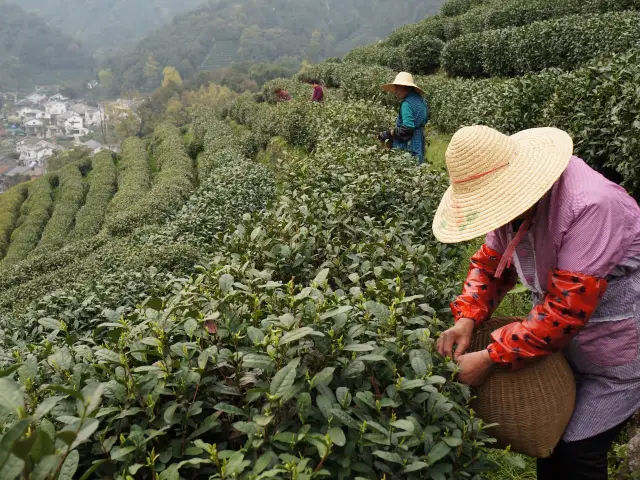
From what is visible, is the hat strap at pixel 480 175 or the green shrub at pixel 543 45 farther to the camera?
the green shrub at pixel 543 45

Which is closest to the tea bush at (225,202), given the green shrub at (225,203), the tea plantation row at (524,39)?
the green shrub at (225,203)

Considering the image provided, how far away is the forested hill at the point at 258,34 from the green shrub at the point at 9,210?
76408 mm

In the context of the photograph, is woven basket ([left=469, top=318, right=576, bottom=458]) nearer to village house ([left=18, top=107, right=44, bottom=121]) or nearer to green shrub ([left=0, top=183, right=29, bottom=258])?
green shrub ([left=0, top=183, right=29, bottom=258])

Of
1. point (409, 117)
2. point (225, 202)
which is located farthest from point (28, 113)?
point (409, 117)

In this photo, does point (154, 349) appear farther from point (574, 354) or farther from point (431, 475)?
point (574, 354)

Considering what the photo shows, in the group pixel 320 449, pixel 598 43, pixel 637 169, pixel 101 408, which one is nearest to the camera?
pixel 320 449

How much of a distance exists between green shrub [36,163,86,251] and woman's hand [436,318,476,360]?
1841 centimetres

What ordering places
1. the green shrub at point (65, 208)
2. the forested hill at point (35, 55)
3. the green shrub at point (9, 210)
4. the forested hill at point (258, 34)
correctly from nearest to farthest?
the green shrub at point (65, 208) → the green shrub at point (9, 210) → the forested hill at point (258, 34) → the forested hill at point (35, 55)

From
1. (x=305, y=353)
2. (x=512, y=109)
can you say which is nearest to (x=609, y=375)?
(x=305, y=353)

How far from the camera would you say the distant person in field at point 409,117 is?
5762 mm

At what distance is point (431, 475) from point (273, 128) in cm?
1225

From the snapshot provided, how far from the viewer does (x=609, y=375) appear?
1.68 m

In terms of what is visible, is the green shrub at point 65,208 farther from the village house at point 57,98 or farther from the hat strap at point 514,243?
the village house at point 57,98

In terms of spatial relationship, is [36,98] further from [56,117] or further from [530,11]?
[530,11]
